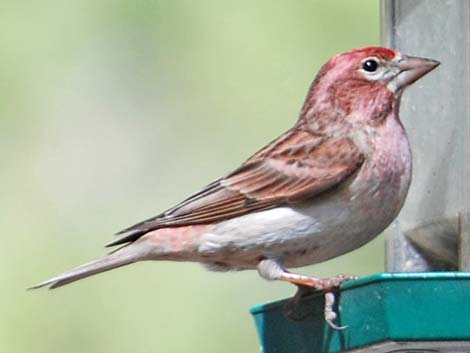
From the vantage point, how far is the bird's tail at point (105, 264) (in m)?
8.30

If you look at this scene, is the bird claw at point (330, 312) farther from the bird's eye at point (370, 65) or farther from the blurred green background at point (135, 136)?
the blurred green background at point (135, 136)

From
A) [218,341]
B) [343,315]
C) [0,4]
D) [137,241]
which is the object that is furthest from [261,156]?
[0,4]

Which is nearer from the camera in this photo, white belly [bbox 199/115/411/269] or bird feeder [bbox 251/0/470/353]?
bird feeder [bbox 251/0/470/353]

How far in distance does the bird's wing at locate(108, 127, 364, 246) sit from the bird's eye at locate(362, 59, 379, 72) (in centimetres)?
32

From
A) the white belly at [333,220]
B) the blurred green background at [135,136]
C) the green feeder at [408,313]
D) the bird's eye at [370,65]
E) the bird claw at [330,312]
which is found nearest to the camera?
the green feeder at [408,313]

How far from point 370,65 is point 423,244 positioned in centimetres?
74

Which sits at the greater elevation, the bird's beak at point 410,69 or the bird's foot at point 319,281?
the bird's beak at point 410,69

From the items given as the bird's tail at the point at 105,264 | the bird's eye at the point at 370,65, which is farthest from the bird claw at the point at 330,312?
the bird's eye at the point at 370,65

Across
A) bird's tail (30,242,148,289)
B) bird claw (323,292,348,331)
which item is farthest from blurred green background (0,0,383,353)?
bird claw (323,292,348,331)

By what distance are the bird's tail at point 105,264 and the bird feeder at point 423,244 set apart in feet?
2.32

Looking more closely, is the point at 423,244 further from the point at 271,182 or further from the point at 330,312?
the point at 330,312

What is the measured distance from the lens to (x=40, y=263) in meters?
10.5

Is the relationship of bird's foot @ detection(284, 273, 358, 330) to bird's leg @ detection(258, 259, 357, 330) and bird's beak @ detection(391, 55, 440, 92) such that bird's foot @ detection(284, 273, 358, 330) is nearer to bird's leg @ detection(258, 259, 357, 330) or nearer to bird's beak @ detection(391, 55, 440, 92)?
bird's leg @ detection(258, 259, 357, 330)

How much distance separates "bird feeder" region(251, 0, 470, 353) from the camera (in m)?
7.04
